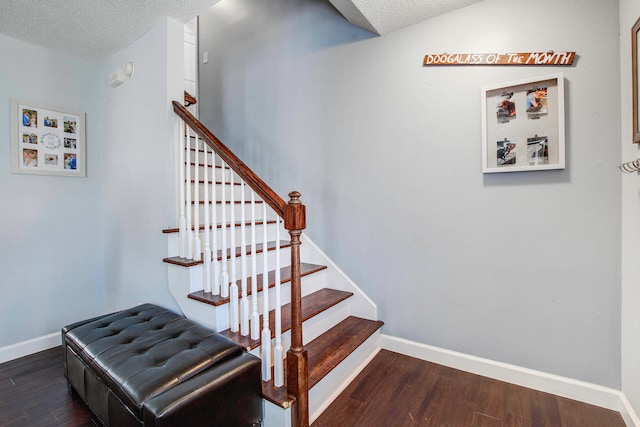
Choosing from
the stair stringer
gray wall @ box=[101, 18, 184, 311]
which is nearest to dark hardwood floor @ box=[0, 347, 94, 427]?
gray wall @ box=[101, 18, 184, 311]

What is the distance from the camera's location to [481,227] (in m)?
1.97

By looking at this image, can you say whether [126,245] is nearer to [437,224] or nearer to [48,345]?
[48,345]

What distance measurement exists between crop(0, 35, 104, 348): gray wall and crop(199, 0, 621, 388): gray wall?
1.57 m

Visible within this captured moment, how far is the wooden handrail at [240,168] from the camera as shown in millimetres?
1537

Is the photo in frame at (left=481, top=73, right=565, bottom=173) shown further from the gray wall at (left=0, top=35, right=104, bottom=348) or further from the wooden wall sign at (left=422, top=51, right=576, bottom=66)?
the gray wall at (left=0, top=35, right=104, bottom=348)

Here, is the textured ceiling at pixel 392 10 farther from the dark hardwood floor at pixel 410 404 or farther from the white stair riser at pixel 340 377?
the dark hardwood floor at pixel 410 404

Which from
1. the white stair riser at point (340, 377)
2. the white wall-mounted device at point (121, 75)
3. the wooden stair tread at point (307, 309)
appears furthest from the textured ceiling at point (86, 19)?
the white stair riser at point (340, 377)

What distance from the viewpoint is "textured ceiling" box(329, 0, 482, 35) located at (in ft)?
6.34

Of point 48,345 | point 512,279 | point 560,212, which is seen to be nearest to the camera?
point 560,212

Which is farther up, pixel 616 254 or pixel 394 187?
pixel 394 187

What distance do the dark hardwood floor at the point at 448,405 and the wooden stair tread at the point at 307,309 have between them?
49 centimetres

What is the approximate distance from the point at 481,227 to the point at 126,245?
8.78ft

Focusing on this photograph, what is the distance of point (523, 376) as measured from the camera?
1846 millimetres

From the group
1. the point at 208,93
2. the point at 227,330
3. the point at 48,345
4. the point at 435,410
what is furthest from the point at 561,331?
the point at 208,93
